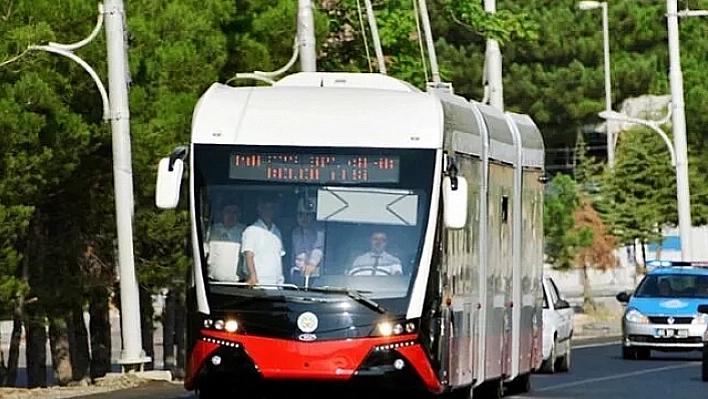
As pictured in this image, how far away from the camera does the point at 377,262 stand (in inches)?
733

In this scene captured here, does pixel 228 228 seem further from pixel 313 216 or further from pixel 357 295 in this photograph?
pixel 357 295

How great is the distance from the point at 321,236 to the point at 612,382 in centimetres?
1174

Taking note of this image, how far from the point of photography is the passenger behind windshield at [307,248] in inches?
732

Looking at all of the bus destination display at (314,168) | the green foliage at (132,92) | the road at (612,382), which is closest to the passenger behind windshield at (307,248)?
the bus destination display at (314,168)

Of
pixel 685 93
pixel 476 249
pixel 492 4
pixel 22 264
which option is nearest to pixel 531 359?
pixel 476 249

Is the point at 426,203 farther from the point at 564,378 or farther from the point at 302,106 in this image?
the point at 564,378

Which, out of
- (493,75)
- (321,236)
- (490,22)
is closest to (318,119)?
(321,236)

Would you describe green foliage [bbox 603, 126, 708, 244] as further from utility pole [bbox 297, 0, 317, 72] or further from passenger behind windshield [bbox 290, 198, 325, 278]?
passenger behind windshield [bbox 290, 198, 325, 278]

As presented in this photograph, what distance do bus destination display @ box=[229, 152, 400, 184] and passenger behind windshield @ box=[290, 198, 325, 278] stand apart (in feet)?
1.40

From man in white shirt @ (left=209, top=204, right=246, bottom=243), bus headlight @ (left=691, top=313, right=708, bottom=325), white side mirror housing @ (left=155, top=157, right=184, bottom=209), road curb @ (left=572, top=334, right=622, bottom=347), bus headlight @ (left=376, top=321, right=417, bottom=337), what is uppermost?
white side mirror housing @ (left=155, top=157, right=184, bottom=209)

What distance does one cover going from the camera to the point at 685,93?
73562 millimetres

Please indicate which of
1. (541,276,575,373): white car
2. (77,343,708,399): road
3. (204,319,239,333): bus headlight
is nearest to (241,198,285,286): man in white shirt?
(204,319,239,333): bus headlight

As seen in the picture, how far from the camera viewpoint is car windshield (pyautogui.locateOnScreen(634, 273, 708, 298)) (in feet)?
125

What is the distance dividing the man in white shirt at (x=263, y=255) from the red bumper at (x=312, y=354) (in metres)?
0.51
